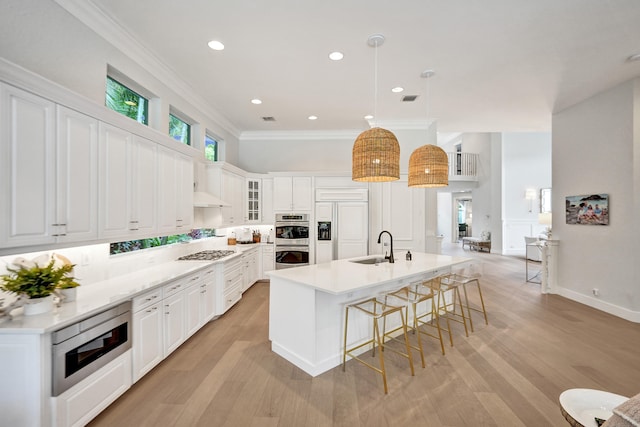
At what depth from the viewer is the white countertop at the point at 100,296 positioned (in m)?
1.58

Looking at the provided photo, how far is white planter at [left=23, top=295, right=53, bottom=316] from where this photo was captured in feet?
5.65

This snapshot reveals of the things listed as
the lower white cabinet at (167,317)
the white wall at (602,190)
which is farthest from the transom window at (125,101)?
the white wall at (602,190)

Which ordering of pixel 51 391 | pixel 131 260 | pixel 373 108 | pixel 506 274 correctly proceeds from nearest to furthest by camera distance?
pixel 51 391 < pixel 131 260 < pixel 373 108 < pixel 506 274

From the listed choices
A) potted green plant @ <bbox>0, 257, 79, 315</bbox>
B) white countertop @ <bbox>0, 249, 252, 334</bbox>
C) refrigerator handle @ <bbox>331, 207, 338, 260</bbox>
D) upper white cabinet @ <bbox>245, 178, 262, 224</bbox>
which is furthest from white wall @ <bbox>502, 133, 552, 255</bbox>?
potted green plant @ <bbox>0, 257, 79, 315</bbox>

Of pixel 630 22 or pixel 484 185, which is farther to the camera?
pixel 484 185

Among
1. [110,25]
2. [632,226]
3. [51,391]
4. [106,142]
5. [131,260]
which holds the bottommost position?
[51,391]

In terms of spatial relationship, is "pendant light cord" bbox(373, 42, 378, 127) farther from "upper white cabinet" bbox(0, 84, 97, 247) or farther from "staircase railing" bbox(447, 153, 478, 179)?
"staircase railing" bbox(447, 153, 478, 179)

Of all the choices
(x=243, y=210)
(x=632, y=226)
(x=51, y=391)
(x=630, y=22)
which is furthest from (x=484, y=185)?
(x=51, y=391)

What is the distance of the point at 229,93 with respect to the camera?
4242 millimetres

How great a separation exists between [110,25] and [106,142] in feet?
4.25

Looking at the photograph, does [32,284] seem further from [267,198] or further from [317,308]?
[267,198]

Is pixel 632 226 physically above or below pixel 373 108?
below

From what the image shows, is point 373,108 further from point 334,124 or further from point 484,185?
point 484,185

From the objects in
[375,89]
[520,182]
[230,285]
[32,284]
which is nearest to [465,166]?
[520,182]
